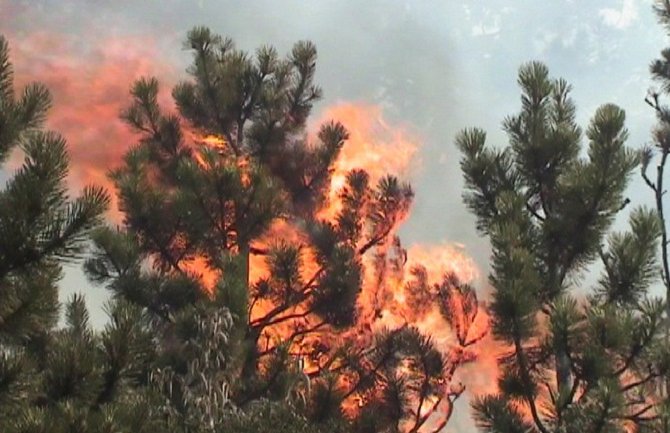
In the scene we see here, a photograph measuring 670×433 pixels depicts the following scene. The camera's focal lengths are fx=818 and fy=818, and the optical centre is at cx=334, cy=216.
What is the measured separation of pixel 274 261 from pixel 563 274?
8.67ft

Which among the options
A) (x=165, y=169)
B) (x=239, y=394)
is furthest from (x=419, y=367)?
(x=165, y=169)

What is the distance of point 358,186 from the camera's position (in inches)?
339

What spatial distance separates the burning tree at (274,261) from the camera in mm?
6648

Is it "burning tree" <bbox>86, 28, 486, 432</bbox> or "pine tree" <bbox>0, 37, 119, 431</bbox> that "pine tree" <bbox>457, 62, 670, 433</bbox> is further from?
"pine tree" <bbox>0, 37, 119, 431</bbox>

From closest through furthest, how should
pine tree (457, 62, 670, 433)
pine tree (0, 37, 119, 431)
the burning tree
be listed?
pine tree (0, 37, 119, 431), pine tree (457, 62, 670, 433), the burning tree

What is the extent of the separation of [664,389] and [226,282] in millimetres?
3171

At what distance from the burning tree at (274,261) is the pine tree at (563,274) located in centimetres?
112

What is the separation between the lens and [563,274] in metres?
5.75

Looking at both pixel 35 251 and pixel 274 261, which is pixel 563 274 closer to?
pixel 274 261

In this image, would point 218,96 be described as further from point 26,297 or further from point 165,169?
point 26,297

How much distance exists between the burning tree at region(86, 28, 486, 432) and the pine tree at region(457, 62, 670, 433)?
1.12 metres

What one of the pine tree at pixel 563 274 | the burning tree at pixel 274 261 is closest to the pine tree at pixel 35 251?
the burning tree at pixel 274 261

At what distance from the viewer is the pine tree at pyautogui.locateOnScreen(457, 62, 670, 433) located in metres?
4.90

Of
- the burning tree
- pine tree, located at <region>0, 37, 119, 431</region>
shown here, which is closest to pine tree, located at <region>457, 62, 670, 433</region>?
the burning tree
